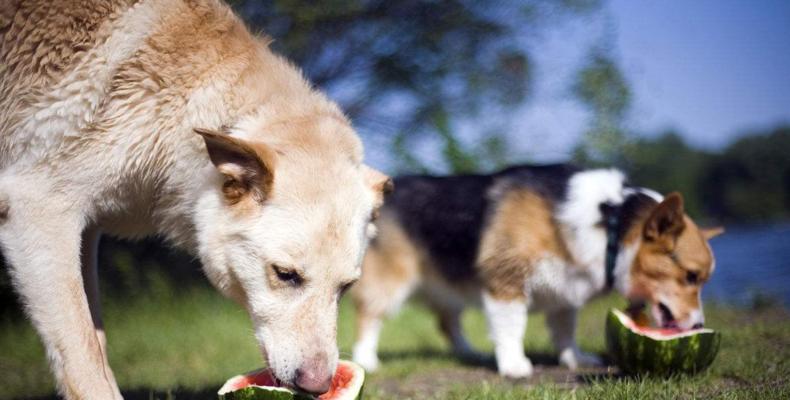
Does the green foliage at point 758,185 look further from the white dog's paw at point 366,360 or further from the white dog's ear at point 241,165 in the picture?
the white dog's ear at point 241,165

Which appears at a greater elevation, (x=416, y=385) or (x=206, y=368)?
(x=416, y=385)

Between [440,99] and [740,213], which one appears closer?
[440,99]

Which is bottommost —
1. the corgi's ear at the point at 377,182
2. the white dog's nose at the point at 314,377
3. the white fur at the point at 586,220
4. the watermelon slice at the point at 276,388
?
the watermelon slice at the point at 276,388

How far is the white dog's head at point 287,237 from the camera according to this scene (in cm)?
303

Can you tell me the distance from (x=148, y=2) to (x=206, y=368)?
12.2 ft

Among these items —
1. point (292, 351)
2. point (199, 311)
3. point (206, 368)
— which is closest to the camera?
point (292, 351)

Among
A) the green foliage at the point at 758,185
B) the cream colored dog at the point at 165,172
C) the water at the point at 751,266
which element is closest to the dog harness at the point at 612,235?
the water at the point at 751,266

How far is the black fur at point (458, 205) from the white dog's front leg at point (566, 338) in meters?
0.81

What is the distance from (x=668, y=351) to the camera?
4160mm

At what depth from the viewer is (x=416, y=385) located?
194 inches

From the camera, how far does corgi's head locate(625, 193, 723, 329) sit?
5.06m

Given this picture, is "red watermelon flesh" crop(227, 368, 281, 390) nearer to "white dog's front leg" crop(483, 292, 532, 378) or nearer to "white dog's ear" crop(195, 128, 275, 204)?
"white dog's ear" crop(195, 128, 275, 204)

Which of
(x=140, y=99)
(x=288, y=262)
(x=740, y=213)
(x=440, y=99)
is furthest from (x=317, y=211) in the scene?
(x=740, y=213)

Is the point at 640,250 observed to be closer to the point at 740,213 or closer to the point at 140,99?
the point at 140,99
